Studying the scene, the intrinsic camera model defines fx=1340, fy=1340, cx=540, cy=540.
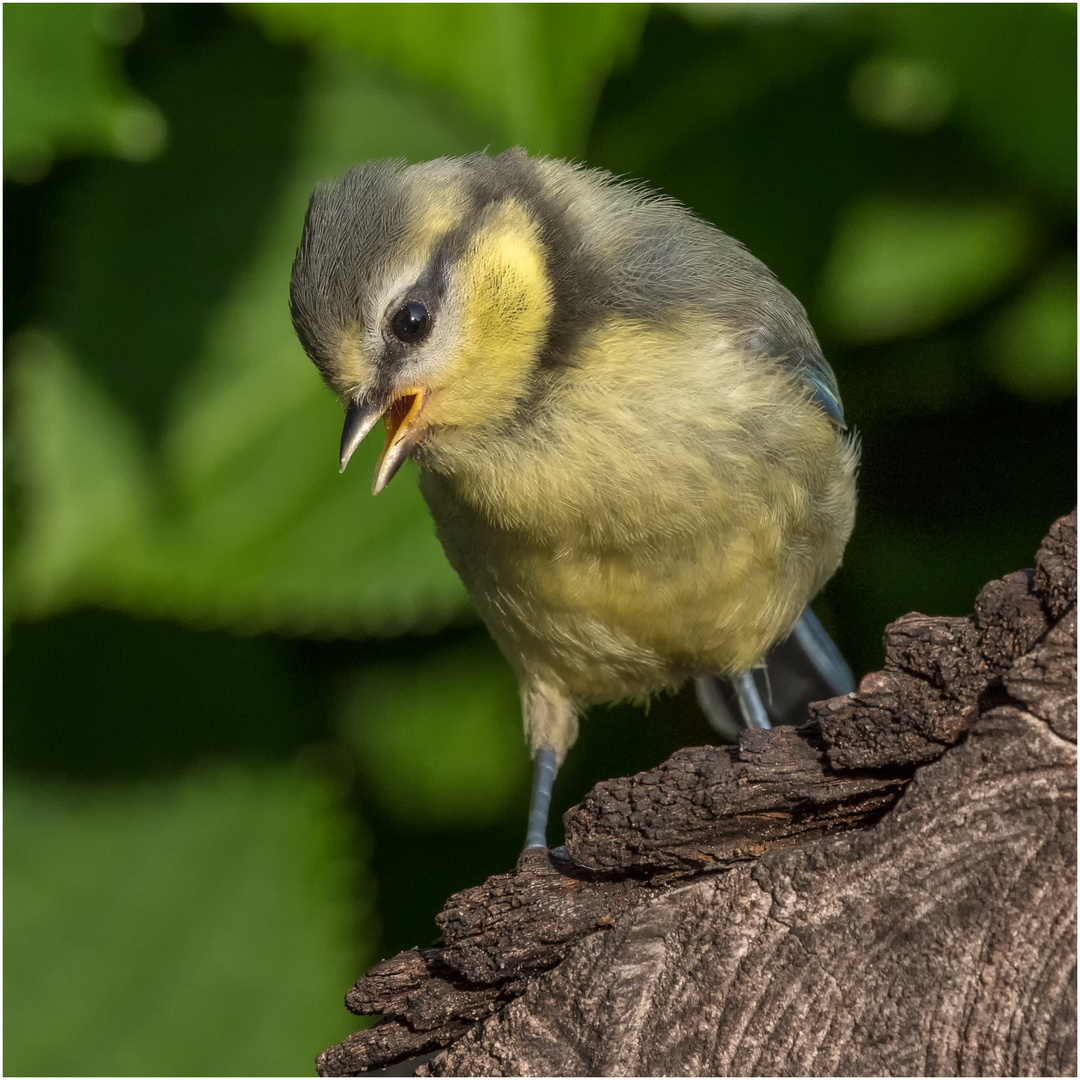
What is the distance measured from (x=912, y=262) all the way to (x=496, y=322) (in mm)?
1083

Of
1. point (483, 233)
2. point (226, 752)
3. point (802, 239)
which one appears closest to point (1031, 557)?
point (802, 239)

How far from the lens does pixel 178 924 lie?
11.2 ft

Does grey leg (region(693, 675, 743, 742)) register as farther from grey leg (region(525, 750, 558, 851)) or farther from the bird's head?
the bird's head

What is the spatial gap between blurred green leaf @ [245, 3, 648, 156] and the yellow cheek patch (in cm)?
38

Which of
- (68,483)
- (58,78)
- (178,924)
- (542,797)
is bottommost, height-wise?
(542,797)

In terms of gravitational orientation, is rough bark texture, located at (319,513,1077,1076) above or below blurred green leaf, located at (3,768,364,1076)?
below

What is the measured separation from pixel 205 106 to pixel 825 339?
161 cm

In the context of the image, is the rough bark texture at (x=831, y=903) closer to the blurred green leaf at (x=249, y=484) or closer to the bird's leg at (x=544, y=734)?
the bird's leg at (x=544, y=734)

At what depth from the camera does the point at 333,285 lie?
2.55m

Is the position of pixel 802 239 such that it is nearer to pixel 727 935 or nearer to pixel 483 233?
pixel 483 233

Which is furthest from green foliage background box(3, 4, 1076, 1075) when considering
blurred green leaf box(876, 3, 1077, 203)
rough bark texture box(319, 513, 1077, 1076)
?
rough bark texture box(319, 513, 1077, 1076)

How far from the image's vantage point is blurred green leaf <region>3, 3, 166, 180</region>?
2654 millimetres

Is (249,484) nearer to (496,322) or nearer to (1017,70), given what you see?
(496,322)

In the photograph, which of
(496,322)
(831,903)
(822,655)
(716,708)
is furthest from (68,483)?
(831,903)
